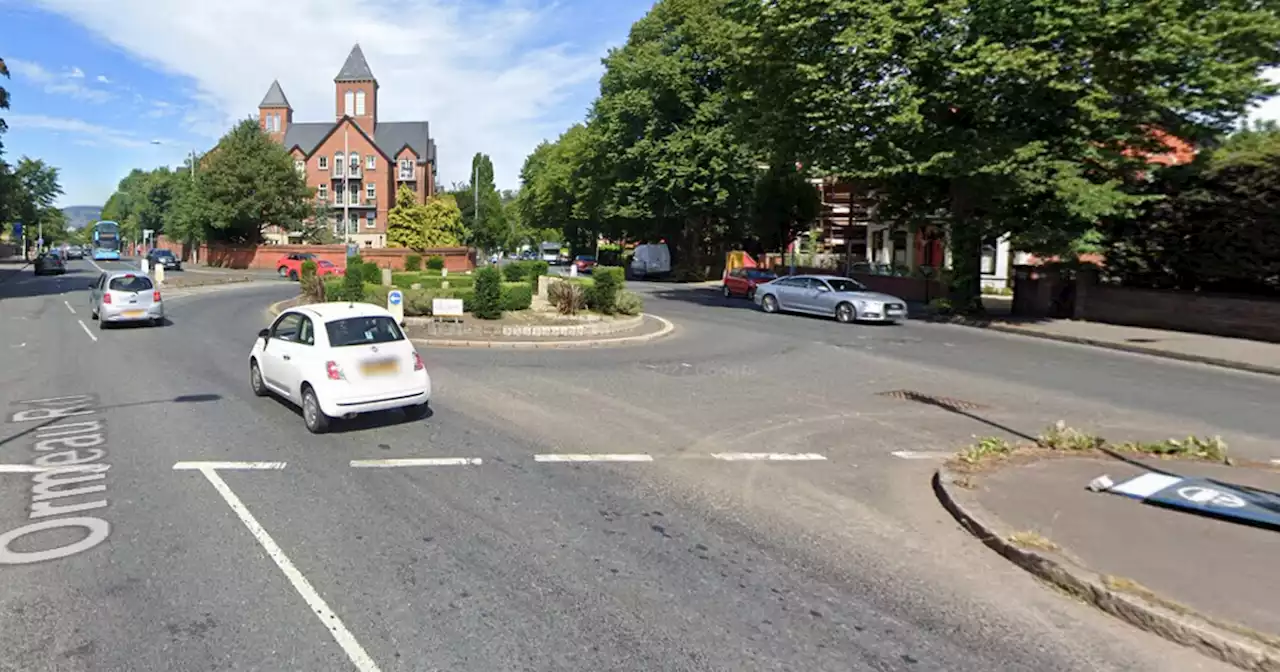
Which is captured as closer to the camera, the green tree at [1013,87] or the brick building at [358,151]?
the green tree at [1013,87]

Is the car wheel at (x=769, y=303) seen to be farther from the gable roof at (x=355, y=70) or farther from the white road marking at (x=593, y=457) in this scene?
the gable roof at (x=355, y=70)

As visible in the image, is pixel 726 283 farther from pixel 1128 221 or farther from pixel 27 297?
pixel 27 297

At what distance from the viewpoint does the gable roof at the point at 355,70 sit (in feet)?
314

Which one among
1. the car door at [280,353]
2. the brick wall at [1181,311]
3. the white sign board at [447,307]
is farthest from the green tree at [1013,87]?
the car door at [280,353]

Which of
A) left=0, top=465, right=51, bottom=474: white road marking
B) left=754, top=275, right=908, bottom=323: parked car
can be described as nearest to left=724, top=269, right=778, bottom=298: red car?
left=754, top=275, right=908, bottom=323: parked car

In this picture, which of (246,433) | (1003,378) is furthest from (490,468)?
(1003,378)

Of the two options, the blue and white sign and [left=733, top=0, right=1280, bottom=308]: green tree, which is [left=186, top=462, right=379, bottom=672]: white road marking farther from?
[left=733, top=0, right=1280, bottom=308]: green tree

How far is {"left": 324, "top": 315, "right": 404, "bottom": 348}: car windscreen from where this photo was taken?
30.7 ft

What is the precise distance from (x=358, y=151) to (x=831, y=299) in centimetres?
Result: 7599

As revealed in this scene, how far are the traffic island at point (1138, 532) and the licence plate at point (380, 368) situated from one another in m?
6.15

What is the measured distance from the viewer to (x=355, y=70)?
95.9 m

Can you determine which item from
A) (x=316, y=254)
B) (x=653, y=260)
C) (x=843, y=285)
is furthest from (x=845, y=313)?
(x=316, y=254)

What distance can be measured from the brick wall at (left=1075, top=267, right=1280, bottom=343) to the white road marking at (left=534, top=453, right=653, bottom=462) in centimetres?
1907

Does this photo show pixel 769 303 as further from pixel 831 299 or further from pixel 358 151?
pixel 358 151
